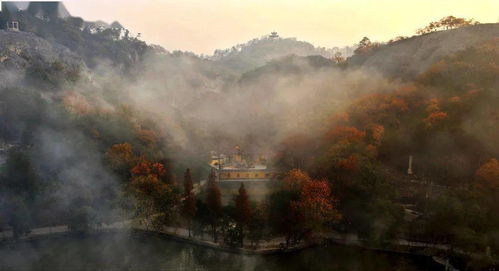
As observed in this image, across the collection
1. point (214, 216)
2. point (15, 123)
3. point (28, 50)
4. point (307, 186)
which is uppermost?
point (28, 50)

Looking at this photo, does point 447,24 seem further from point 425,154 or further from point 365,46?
point 425,154

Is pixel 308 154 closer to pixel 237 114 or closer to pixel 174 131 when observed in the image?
pixel 174 131

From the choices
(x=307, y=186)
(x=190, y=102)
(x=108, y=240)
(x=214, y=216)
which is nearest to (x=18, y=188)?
Result: (x=108, y=240)

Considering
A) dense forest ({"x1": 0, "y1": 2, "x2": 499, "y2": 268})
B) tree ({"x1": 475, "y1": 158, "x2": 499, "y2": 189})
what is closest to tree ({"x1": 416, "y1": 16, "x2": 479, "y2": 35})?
dense forest ({"x1": 0, "y1": 2, "x2": 499, "y2": 268})

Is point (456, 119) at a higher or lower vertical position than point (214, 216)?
higher

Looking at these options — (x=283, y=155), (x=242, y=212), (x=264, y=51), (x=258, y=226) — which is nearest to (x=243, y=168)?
(x=283, y=155)

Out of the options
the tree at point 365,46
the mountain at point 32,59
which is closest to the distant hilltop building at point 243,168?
the mountain at point 32,59

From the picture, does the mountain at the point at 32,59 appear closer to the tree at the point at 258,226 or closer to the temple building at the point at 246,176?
the temple building at the point at 246,176
